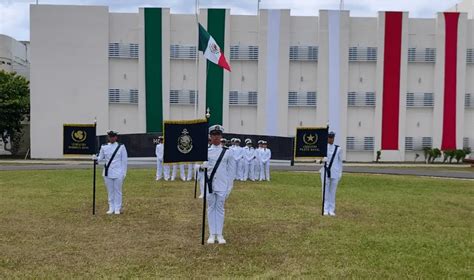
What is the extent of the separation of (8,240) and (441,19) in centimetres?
4142

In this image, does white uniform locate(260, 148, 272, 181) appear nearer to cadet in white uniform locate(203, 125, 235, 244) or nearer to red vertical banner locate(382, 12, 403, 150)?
cadet in white uniform locate(203, 125, 235, 244)

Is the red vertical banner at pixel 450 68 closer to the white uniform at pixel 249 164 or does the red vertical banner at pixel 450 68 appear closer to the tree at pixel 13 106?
the white uniform at pixel 249 164

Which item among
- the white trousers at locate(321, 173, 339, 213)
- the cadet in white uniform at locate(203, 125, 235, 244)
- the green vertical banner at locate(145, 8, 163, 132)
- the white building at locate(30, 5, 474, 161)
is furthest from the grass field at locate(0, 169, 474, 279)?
the white building at locate(30, 5, 474, 161)

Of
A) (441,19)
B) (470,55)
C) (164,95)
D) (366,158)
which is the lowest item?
(366,158)

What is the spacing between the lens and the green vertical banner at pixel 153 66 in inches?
1634

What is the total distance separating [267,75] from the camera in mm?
42344

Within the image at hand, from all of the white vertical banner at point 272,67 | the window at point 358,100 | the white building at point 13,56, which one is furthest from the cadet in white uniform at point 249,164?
the white building at point 13,56

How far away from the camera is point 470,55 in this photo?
4356 cm

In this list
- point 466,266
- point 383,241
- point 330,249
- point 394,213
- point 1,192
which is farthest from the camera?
point 1,192

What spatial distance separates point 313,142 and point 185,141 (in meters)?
5.22

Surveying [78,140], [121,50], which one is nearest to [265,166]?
[78,140]

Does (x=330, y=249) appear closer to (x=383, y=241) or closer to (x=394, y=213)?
(x=383, y=241)

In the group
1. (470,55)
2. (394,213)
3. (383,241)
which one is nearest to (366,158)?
(470,55)

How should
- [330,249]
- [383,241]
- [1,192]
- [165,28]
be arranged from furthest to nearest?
[165,28] < [1,192] < [383,241] < [330,249]
